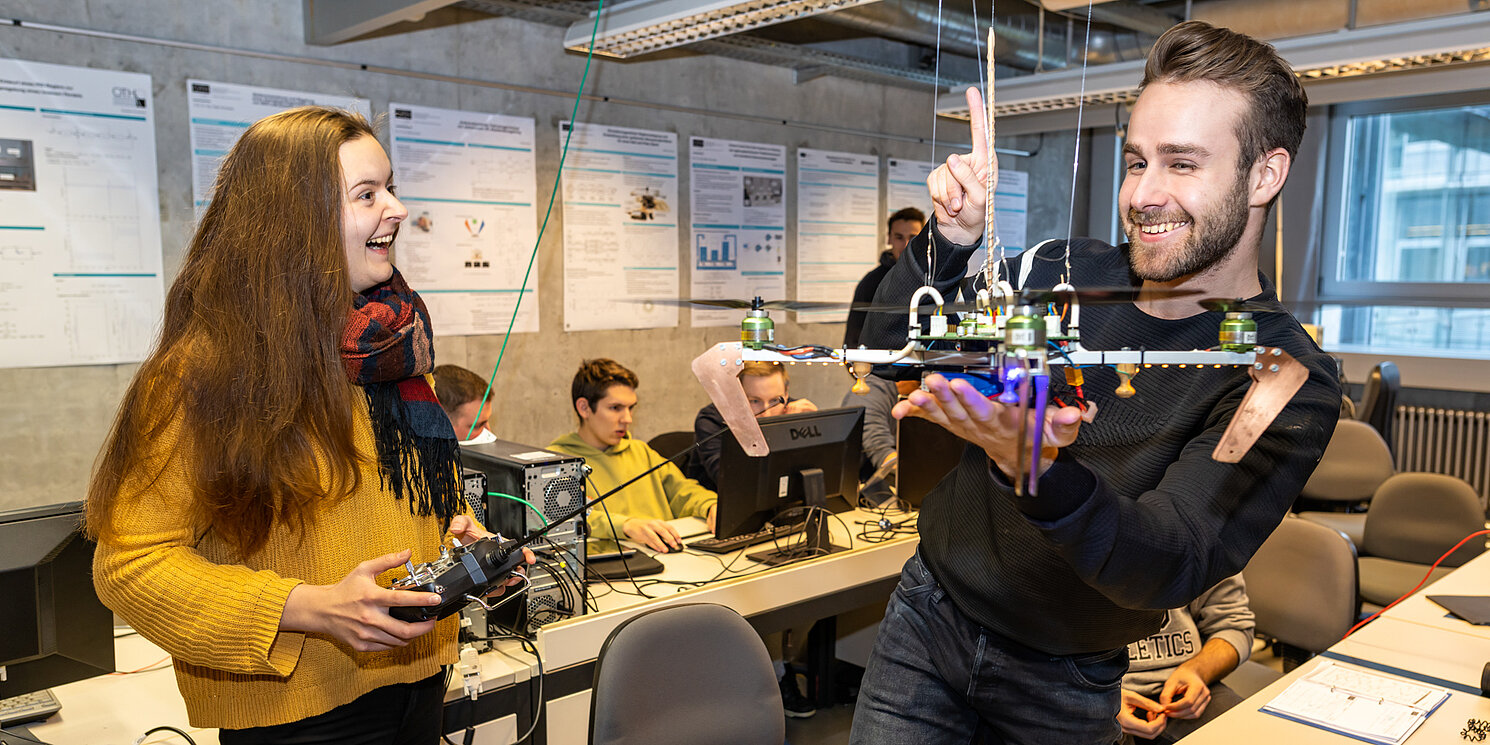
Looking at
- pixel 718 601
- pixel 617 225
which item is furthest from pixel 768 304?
pixel 617 225

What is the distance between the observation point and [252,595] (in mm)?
1096

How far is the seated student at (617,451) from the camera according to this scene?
10.1 ft

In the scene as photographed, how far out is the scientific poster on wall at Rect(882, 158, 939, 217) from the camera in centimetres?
541

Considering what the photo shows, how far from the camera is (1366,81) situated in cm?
366

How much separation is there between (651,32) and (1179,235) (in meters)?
2.64

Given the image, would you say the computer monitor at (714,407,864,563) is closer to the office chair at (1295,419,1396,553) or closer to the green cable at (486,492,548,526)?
the green cable at (486,492,548,526)

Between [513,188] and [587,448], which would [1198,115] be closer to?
[587,448]

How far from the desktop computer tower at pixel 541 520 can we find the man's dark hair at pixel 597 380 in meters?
0.79

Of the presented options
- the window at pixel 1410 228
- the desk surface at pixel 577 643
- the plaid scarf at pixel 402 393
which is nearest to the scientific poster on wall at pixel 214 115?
the desk surface at pixel 577 643

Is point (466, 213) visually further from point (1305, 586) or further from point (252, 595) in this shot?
point (1305, 586)

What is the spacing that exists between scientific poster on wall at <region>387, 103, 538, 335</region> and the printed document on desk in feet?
9.60

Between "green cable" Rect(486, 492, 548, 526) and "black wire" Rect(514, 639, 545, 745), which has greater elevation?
"green cable" Rect(486, 492, 548, 526)

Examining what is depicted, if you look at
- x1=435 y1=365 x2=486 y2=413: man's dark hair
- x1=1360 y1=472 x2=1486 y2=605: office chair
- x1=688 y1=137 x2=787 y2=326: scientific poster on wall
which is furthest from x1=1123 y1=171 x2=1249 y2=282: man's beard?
x1=688 y1=137 x2=787 y2=326: scientific poster on wall

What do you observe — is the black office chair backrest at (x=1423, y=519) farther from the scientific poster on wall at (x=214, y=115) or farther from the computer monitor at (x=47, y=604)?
the scientific poster on wall at (x=214, y=115)
